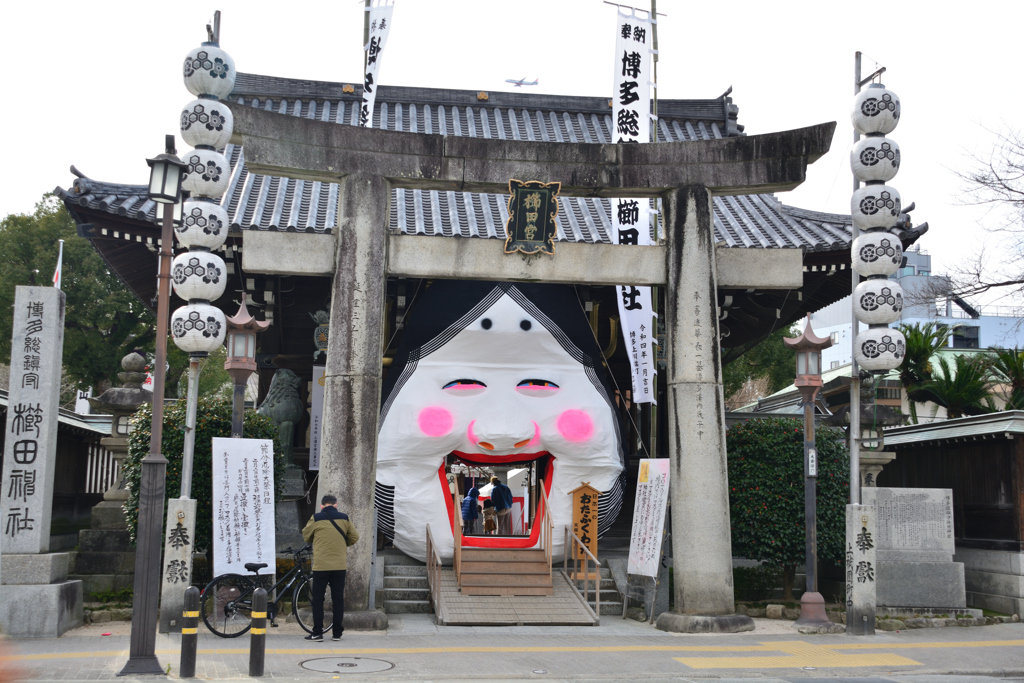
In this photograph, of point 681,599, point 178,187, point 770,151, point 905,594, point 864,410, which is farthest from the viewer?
point 864,410

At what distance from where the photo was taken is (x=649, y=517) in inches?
462

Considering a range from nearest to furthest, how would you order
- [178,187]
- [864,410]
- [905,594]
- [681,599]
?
1. [178,187]
2. [681,599]
3. [905,594]
4. [864,410]

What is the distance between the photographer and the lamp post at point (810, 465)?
36.8 ft

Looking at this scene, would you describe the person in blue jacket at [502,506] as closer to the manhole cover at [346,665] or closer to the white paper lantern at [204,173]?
the manhole cover at [346,665]

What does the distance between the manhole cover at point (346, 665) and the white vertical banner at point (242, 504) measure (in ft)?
7.93

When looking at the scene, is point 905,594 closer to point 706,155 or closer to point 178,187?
point 706,155

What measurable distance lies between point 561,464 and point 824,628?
13.8 ft

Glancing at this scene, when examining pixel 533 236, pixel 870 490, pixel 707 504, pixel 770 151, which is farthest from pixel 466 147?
pixel 870 490

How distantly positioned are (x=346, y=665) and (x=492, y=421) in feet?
15.8

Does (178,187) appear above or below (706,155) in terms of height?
below

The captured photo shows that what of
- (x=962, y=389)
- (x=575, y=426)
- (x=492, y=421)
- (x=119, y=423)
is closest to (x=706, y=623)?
(x=575, y=426)

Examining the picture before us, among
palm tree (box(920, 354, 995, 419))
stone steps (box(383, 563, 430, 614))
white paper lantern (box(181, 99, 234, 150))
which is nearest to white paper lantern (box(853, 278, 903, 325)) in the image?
stone steps (box(383, 563, 430, 614))

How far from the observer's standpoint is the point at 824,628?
11.0 metres

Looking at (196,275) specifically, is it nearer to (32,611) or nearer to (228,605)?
(228,605)
